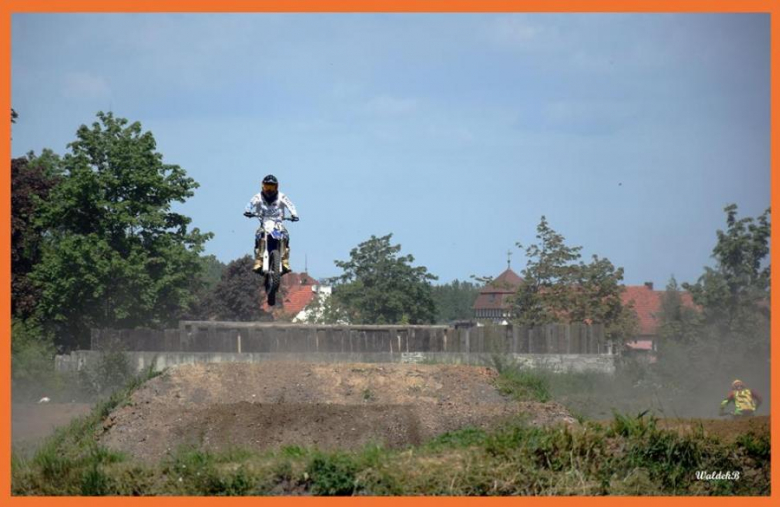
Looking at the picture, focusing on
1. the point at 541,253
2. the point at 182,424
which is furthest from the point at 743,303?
the point at 182,424

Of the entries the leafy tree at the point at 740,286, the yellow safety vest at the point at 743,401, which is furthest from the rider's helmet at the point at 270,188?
the leafy tree at the point at 740,286

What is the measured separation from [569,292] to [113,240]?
21.1 metres

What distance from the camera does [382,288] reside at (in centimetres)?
4838

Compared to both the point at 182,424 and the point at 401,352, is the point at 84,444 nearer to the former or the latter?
the point at 182,424

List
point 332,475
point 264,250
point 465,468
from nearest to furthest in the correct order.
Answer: point 332,475 → point 465,468 → point 264,250

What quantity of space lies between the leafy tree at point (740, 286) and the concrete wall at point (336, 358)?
8515 millimetres

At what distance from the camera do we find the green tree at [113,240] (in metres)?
38.9

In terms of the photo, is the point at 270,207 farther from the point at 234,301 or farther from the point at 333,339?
the point at 234,301

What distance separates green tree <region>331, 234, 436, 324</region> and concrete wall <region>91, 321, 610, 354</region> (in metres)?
11.6

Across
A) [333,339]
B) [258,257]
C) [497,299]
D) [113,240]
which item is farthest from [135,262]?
[497,299]

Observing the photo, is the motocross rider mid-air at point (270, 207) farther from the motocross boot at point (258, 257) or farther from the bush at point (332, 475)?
the bush at point (332, 475)

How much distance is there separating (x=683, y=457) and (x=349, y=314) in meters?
30.3

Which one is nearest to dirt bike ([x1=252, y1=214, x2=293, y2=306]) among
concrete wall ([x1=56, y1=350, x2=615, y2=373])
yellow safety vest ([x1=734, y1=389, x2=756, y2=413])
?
concrete wall ([x1=56, y1=350, x2=615, y2=373])

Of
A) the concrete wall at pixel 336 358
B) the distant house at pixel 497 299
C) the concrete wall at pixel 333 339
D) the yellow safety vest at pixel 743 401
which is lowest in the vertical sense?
the yellow safety vest at pixel 743 401
